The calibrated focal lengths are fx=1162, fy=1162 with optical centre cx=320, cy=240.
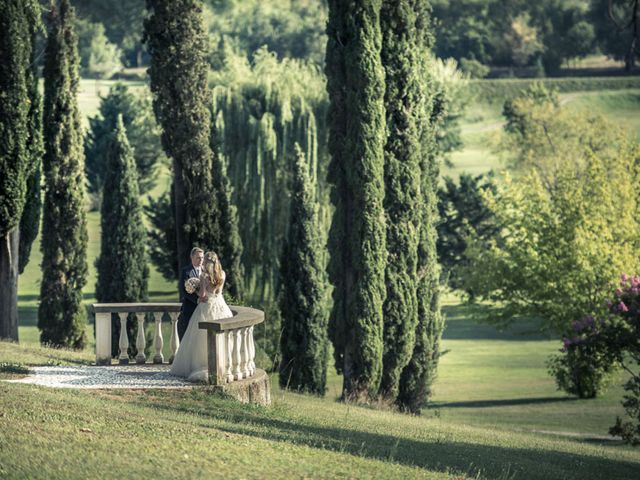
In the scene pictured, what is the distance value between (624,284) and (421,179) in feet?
23.3

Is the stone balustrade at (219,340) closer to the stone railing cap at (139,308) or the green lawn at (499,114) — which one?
the stone railing cap at (139,308)

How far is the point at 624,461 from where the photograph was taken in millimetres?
21438

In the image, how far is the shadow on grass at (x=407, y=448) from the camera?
15.0 meters

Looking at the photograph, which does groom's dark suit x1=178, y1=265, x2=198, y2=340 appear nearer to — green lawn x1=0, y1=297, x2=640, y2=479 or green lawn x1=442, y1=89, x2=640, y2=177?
green lawn x1=0, y1=297, x2=640, y2=479

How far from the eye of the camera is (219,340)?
17797 mm

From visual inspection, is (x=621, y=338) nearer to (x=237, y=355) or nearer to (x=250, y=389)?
(x=250, y=389)

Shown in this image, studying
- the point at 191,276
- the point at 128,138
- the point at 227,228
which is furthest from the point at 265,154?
the point at 128,138

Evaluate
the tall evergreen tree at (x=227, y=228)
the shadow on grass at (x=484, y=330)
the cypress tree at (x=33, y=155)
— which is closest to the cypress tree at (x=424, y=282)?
the tall evergreen tree at (x=227, y=228)

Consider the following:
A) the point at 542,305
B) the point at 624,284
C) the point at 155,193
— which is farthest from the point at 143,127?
the point at 624,284

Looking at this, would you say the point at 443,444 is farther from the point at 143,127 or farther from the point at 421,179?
the point at 143,127

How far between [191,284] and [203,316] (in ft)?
2.15

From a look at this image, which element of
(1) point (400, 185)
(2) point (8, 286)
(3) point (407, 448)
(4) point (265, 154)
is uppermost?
(4) point (265, 154)

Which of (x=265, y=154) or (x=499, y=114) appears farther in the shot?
(x=499, y=114)

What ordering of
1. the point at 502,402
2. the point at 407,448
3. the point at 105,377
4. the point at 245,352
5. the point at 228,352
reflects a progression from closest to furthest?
1. the point at 407,448
2. the point at 228,352
3. the point at 245,352
4. the point at 105,377
5. the point at 502,402
